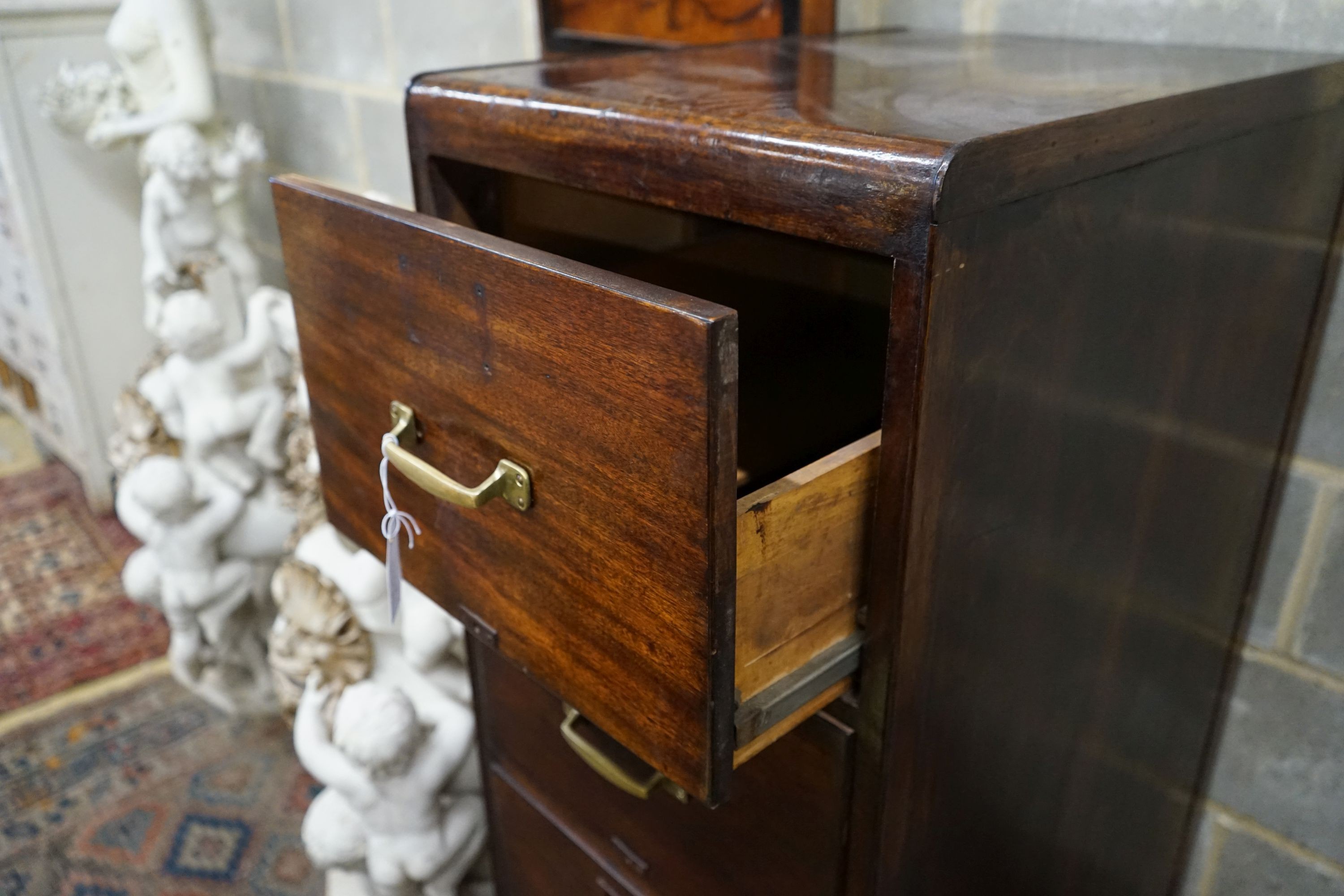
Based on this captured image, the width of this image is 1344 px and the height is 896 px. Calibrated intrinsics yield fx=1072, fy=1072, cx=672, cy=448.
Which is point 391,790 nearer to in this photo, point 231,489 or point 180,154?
point 231,489

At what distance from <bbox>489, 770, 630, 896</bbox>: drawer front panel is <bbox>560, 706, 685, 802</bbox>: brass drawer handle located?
0.16 metres

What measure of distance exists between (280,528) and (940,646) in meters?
1.36

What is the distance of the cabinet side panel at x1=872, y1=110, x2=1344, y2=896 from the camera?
1.55ft

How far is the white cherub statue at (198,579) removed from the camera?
1493 mm

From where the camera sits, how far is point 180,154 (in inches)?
63.7

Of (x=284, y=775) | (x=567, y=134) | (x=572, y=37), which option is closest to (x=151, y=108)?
(x=572, y=37)

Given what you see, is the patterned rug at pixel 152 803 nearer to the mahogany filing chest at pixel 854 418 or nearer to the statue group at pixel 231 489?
the statue group at pixel 231 489

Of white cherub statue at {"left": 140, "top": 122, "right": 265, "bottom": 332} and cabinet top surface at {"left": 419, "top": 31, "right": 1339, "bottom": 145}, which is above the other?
cabinet top surface at {"left": 419, "top": 31, "right": 1339, "bottom": 145}

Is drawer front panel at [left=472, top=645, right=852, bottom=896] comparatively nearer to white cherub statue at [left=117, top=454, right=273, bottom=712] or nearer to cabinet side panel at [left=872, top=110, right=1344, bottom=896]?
cabinet side panel at [left=872, top=110, right=1344, bottom=896]

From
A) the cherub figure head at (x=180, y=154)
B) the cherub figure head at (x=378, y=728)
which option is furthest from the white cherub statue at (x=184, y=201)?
the cherub figure head at (x=378, y=728)

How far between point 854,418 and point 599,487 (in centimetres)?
36

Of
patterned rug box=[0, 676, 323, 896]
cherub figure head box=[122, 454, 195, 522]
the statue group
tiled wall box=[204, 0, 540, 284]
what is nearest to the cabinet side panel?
the statue group

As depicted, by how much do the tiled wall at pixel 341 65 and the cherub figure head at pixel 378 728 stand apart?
0.70 metres

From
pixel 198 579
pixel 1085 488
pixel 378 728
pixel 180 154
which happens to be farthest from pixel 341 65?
pixel 1085 488
